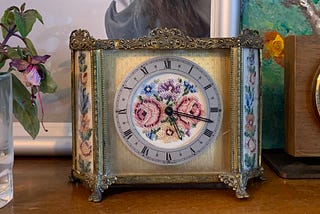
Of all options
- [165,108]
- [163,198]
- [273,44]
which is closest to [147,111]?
[165,108]

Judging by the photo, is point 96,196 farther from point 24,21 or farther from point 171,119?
point 24,21

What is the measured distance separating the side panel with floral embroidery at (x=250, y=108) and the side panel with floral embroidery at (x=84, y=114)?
23 cm

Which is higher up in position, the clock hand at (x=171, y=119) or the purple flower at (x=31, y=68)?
the purple flower at (x=31, y=68)

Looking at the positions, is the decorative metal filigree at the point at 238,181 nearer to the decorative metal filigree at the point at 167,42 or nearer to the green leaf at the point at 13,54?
the decorative metal filigree at the point at 167,42

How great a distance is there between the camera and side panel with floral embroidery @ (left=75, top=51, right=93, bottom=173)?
2.23 ft

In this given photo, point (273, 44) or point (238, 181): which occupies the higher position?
point (273, 44)

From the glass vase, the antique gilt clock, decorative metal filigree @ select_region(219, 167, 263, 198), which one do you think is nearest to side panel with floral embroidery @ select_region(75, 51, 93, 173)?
the antique gilt clock

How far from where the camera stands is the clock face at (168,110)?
Answer: 68 centimetres

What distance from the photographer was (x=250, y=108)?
70cm

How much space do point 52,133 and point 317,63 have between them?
0.51m

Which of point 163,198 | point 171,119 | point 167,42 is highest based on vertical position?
point 167,42

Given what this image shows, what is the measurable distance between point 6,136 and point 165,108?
239 mm

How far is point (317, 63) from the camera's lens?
0.75 meters

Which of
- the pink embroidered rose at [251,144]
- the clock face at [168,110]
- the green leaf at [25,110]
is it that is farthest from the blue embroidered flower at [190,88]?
the green leaf at [25,110]
